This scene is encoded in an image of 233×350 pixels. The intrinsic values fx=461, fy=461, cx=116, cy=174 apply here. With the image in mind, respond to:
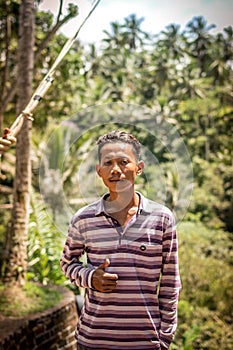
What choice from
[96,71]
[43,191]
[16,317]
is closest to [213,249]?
[16,317]

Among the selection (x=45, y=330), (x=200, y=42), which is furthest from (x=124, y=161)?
(x=200, y=42)

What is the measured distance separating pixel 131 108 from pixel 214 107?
21017mm

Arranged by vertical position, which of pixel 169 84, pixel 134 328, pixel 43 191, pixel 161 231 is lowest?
pixel 134 328

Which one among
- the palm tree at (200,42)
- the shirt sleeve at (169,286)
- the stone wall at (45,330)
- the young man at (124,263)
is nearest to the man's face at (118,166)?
the young man at (124,263)

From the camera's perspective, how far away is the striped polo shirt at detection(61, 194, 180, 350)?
1185 millimetres

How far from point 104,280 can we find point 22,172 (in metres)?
2.66

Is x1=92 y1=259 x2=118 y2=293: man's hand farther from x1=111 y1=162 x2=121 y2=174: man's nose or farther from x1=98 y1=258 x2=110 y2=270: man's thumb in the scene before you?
x1=111 y1=162 x2=121 y2=174: man's nose

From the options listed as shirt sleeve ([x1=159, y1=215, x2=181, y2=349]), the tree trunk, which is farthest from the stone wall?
shirt sleeve ([x1=159, y1=215, x2=181, y2=349])

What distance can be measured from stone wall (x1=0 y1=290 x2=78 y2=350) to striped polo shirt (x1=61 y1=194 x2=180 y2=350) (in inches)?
59.9

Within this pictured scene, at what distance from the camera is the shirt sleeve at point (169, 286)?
3.99ft

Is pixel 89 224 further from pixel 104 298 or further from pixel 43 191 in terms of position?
pixel 43 191

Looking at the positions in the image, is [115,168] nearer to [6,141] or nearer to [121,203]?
[121,203]

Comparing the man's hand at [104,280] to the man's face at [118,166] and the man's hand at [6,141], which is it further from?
the man's hand at [6,141]

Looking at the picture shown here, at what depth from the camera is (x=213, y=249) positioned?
12.8 meters
